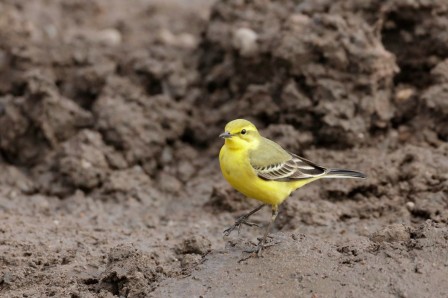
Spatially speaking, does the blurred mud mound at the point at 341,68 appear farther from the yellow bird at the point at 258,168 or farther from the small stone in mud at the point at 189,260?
the small stone in mud at the point at 189,260

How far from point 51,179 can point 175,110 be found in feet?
5.60

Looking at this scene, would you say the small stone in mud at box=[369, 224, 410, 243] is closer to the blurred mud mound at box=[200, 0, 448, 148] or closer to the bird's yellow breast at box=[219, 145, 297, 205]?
the bird's yellow breast at box=[219, 145, 297, 205]

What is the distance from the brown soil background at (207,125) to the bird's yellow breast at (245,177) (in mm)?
393

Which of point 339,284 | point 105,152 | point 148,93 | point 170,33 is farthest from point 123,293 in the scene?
point 170,33

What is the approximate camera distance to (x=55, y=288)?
6438 mm

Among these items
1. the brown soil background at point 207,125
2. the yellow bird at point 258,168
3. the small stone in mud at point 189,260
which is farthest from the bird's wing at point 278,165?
the small stone in mud at point 189,260

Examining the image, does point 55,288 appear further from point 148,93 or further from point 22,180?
point 148,93

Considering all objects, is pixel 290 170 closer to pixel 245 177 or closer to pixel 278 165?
pixel 278 165

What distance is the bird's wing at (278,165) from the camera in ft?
23.1

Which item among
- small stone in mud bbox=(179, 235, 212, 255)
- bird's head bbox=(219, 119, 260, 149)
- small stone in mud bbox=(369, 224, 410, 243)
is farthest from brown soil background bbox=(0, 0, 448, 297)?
bird's head bbox=(219, 119, 260, 149)

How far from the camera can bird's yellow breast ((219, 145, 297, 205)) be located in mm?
6898

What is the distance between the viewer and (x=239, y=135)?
7148 mm

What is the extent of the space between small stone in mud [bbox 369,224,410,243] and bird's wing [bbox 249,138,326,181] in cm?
104

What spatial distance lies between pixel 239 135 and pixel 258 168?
37cm
